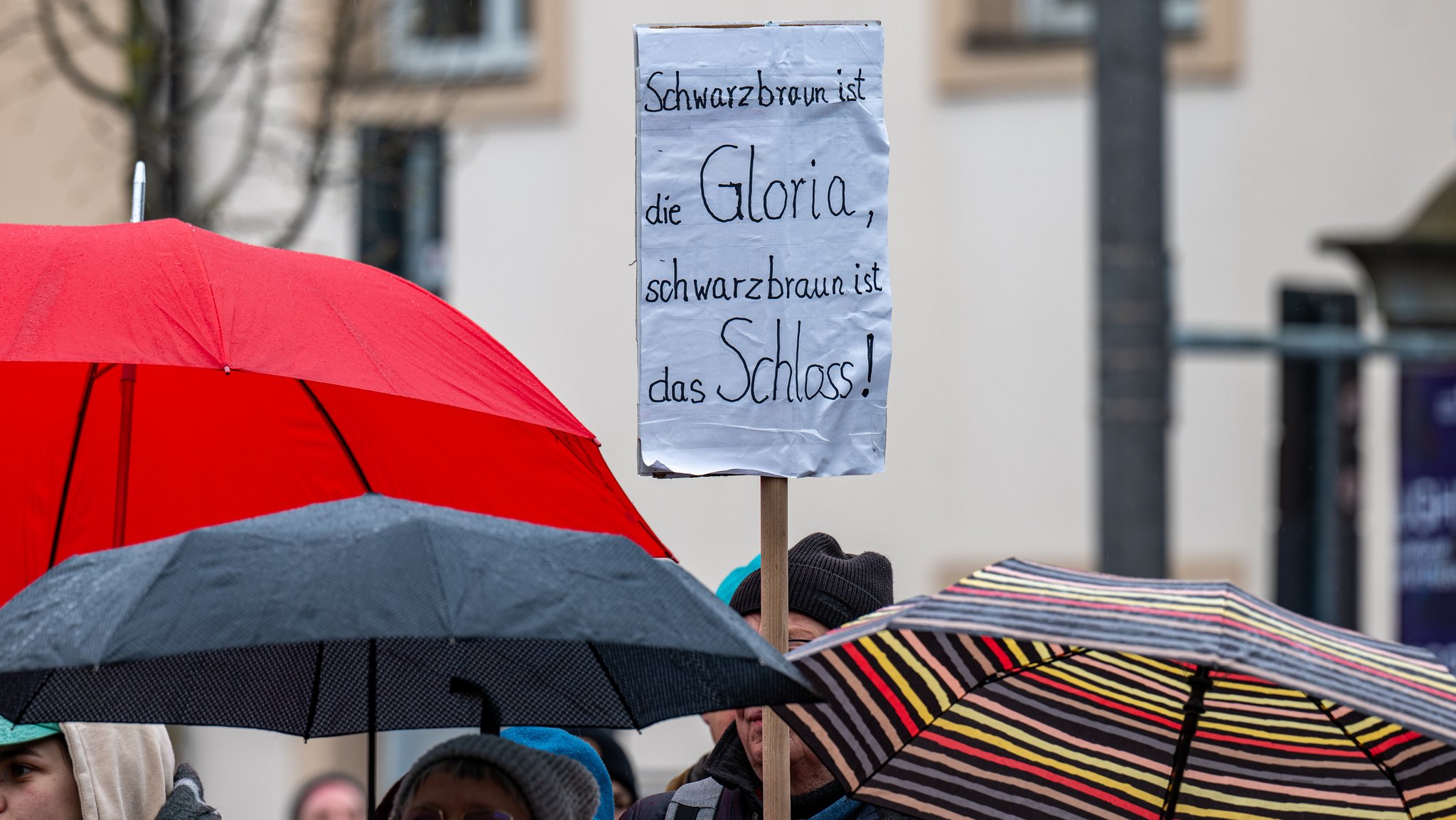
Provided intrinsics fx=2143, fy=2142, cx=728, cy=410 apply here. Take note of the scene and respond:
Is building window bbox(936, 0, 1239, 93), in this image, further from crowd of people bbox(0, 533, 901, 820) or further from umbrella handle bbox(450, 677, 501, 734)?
umbrella handle bbox(450, 677, 501, 734)

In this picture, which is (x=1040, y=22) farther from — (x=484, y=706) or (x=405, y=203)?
(x=484, y=706)

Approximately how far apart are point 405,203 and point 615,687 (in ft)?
25.7

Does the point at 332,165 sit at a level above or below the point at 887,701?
above

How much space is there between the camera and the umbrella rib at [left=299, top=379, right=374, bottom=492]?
3.50m

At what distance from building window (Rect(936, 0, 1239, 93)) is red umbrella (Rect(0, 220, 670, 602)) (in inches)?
313

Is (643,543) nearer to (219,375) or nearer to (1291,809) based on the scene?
(219,375)

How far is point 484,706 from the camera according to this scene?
2848mm

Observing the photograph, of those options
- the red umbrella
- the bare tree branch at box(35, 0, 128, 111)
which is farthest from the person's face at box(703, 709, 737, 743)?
the bare tree branch at box(35, 0, 128, 111)

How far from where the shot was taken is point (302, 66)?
37.3ft

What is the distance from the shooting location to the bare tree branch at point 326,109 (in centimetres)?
806

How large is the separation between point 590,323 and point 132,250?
8307 mm

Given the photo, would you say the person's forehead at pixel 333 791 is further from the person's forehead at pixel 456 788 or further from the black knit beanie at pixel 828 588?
the person's forehead at pixel 456 788

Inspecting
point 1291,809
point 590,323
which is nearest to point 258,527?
point 1291,809

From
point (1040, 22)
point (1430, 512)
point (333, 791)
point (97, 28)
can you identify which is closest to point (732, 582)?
point (333, 791)
